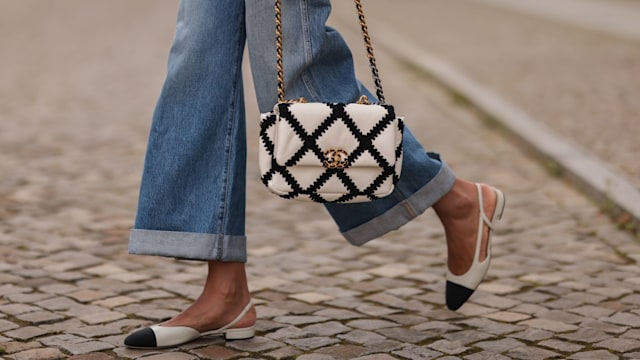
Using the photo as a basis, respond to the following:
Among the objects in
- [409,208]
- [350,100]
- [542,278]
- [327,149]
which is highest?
[350,100]

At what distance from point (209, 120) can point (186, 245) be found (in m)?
0.32

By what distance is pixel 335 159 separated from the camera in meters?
2.83

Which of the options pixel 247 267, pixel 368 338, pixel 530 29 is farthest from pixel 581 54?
pixel 368 338

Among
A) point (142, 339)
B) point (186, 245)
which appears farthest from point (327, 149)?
point (142, 339)

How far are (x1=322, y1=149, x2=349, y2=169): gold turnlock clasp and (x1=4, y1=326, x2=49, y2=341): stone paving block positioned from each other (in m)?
0.94

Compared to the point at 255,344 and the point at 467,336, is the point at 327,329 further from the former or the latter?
the point at 467,336

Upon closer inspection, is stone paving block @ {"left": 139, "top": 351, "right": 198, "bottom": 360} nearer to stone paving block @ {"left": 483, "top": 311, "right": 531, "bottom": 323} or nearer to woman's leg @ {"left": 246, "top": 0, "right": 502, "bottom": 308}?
woman's leg @ {"left": 246, "top": 0, "right": 502, "bottom": 308}

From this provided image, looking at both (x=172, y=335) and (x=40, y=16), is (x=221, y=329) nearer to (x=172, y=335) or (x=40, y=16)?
(x=172, y=335)

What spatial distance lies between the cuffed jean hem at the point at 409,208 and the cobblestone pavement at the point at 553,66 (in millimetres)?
2339

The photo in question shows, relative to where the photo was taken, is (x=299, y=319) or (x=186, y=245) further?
(x=299, y=319)

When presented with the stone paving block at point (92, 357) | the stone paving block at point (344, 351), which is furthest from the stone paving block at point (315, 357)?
the stone paving block at point (92, 357)

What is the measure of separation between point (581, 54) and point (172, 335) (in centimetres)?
856

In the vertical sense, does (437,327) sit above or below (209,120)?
below

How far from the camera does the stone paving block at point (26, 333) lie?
316 centimetres
